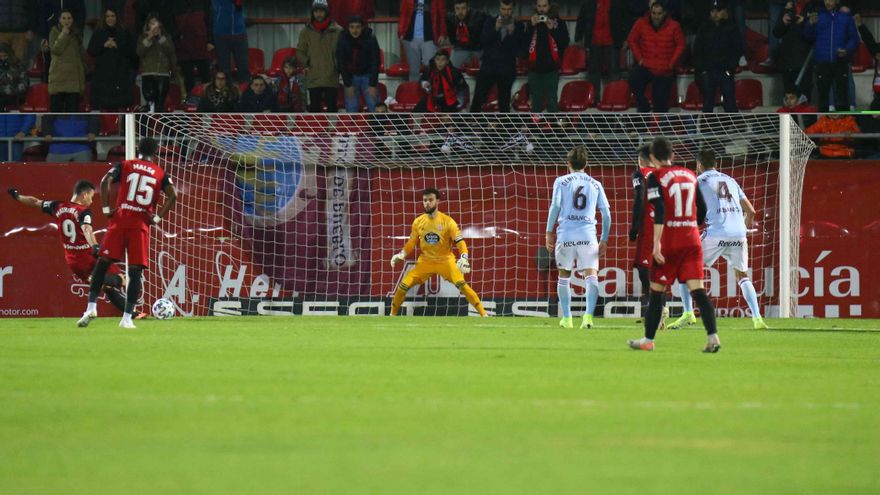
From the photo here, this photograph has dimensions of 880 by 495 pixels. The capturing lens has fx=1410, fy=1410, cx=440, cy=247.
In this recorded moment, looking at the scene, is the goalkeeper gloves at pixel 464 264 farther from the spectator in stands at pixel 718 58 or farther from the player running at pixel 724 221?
the spectator in stands at pixel 718 58

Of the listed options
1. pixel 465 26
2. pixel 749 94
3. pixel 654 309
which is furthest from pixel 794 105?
pixel 654 309

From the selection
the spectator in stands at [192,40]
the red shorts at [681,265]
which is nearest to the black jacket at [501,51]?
the spectator in stands at [192,40]

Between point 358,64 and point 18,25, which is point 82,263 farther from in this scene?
point 18,25

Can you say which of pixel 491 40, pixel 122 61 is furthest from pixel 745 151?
pixel 122 61

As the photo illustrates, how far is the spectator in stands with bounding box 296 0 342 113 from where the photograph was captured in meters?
21.4

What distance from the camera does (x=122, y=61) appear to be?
2184cm

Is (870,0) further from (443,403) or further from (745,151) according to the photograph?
(443,403)

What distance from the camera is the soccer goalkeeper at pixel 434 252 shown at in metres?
19.0

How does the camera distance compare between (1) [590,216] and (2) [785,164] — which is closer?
(1) [590,216]

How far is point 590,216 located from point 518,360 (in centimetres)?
521

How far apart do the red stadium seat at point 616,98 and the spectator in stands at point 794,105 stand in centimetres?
246

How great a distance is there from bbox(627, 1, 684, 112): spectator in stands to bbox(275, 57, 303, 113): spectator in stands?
16.6 feet

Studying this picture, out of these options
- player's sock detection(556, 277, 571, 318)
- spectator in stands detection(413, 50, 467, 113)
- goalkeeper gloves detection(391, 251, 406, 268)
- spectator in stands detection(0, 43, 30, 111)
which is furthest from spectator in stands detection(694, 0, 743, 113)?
spectator in stands detection(0, 43, 30, 111)

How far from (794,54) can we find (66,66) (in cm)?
1110
